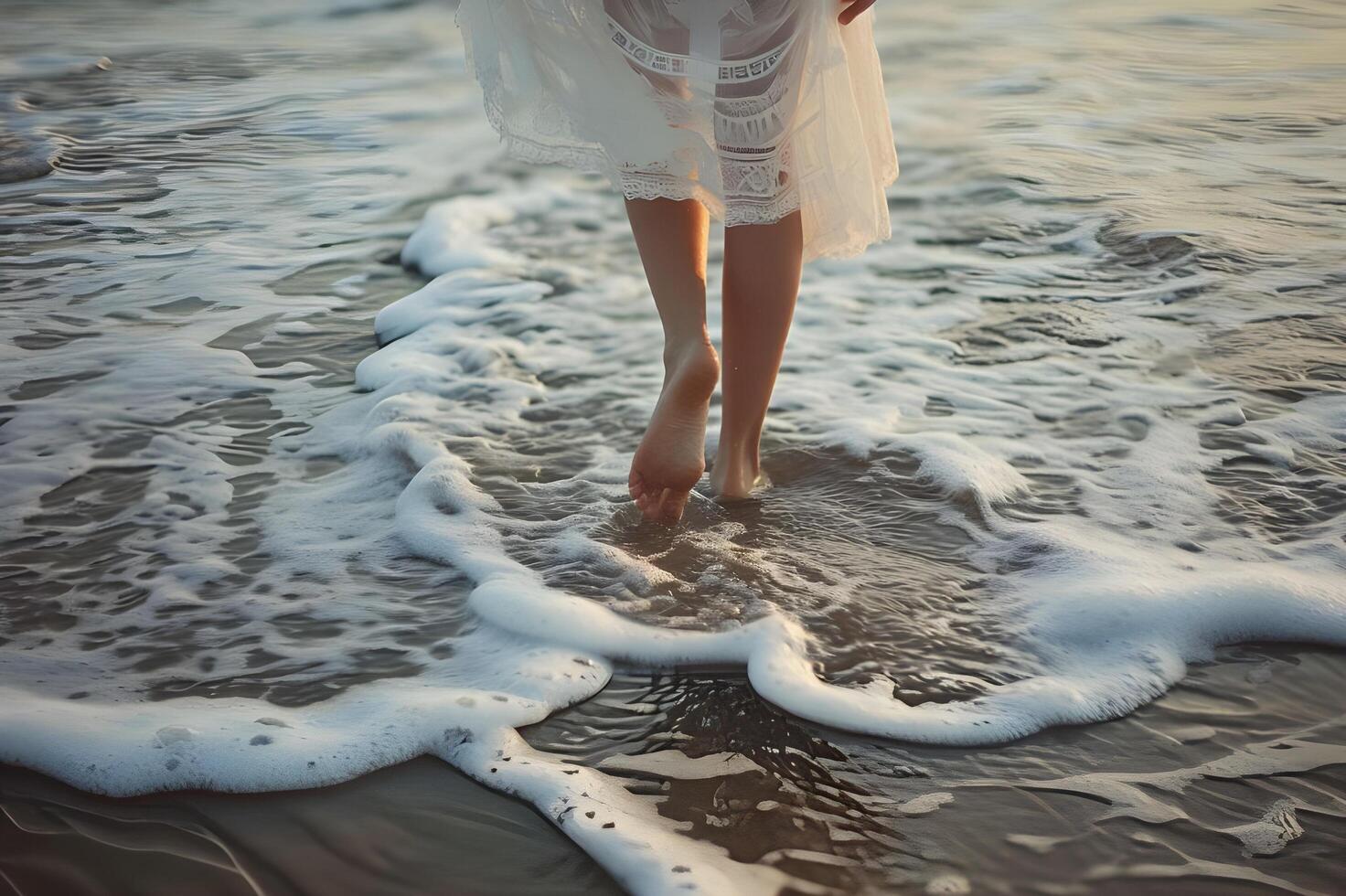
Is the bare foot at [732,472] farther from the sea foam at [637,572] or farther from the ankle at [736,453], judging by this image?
the sea foam at [637,572]

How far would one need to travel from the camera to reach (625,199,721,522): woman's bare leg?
181 centimetres

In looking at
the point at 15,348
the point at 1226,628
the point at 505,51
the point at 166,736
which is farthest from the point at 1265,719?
the point at 15,348

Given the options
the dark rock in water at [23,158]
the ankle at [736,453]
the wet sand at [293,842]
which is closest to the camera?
the wet sand at [293,842]

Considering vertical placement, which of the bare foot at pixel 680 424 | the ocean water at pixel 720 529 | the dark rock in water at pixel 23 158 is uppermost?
the dark rock in water at pixel 23 158

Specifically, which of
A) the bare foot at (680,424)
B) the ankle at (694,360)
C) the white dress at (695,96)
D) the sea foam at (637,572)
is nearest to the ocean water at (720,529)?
the sea foam at (637,572)

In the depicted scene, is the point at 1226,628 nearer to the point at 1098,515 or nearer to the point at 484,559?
the point at 1098,515

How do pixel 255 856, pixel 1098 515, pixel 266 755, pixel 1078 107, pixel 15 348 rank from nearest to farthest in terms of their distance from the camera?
pixel 255 856, pixel 266 755, pixel 1098 515, pixel 15 348, pixel 1078 107

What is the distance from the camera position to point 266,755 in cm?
136

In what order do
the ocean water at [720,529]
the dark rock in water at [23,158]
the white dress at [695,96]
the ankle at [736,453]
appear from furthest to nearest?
1. the dark rock in water at [23,158]
2. the ankle at [736,453]
3. the white dress at [695,96]
4. the ocean water at [720,529]

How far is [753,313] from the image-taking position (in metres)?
1.86

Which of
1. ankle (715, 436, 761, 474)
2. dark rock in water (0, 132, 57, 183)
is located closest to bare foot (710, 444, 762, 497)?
ankle (715, 436, 761, 474)

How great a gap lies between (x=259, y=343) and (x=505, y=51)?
1.14m

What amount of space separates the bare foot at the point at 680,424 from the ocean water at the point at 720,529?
0.12 m

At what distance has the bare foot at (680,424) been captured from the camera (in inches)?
71.2
